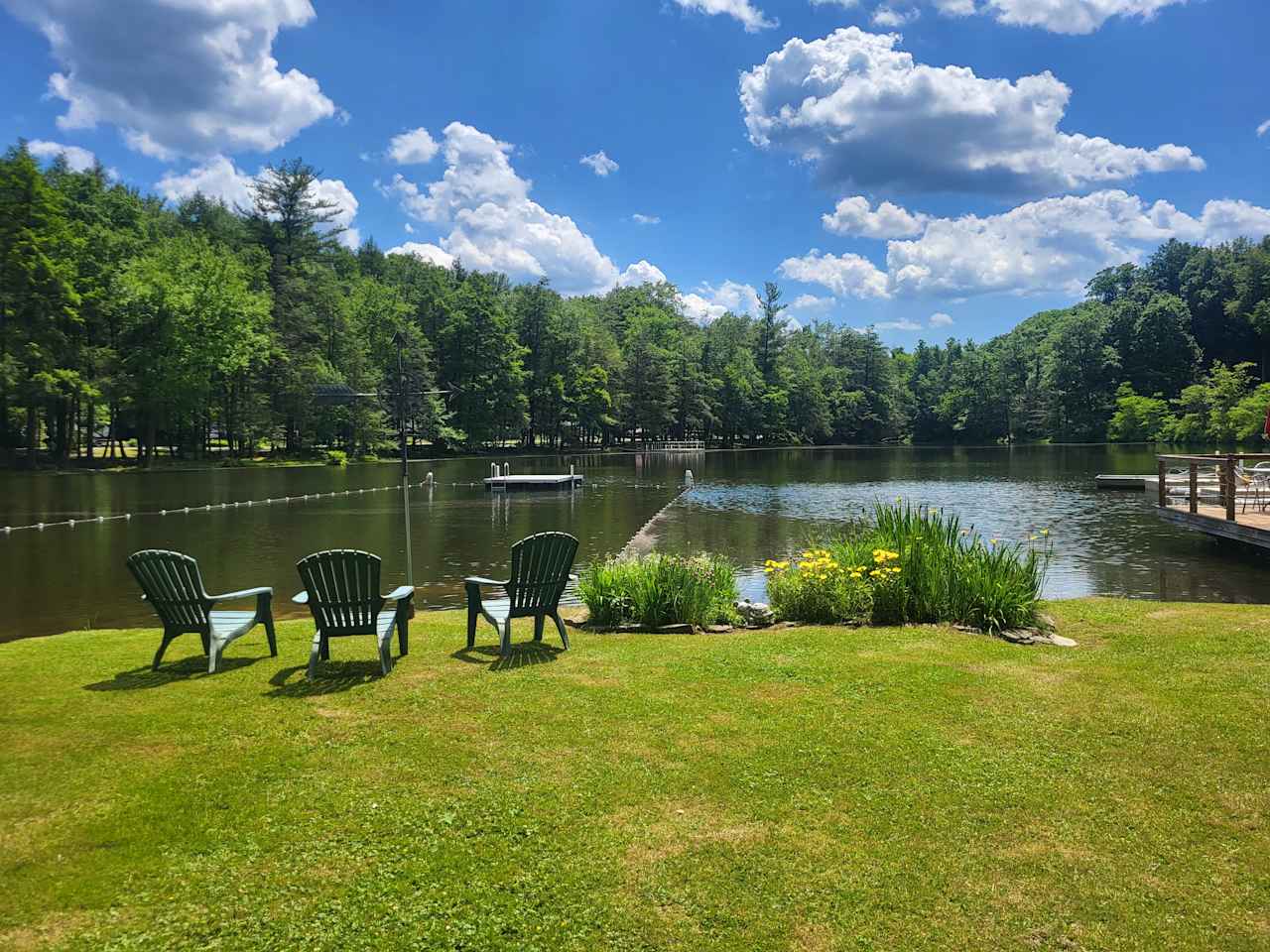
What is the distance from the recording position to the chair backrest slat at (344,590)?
19.9 feet

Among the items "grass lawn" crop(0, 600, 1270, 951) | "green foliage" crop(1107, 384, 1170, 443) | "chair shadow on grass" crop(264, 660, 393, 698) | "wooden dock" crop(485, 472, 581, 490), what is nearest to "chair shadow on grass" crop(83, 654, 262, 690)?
"grass lawn" crop(0, 600, 1270, 951)

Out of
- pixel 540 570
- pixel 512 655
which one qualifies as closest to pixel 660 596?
pixel 540 570

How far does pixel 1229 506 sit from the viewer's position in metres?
15.5

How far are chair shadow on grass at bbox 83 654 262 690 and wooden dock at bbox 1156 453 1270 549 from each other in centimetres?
1632

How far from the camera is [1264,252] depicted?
82625mm

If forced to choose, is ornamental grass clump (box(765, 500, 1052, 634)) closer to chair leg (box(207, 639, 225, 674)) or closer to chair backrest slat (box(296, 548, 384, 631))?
chair backrest slat (box(296, 548, 384, 631))

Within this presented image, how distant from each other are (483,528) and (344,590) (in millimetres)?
14843

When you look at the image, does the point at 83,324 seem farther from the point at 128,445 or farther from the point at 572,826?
the point at 572,826

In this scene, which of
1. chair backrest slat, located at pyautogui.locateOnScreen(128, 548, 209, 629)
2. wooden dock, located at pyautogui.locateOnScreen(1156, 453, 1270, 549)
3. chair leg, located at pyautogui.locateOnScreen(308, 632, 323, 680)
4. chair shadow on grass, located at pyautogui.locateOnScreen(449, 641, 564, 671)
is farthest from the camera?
wooden dock, located at pyautogui.locateOnScreen(1156, 453, 1270, 549)

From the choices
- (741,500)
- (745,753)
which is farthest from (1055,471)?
(745,753)

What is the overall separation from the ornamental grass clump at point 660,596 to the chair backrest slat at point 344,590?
2812 mm

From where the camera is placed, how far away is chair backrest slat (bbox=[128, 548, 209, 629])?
6148mm

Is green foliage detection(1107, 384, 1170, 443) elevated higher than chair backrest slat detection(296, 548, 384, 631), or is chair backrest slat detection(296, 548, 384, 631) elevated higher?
green foliage detection(1107, 384, 1170, 443)

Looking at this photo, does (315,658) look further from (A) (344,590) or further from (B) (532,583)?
(B) (532,583)
